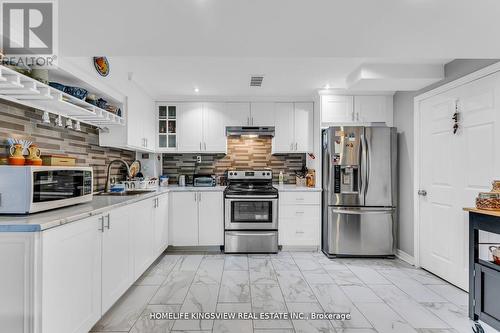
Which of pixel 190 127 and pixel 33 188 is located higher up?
pixel 190 127

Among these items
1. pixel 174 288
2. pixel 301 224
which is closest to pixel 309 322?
pixel 174 288

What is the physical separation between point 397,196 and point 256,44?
9.61 ft

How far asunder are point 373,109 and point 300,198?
1.62 meters

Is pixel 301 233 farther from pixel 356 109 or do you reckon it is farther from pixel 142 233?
pixel 142 233

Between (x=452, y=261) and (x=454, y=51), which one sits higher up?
(x=454, y=51)

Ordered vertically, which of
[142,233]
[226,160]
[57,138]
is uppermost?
[57,138]

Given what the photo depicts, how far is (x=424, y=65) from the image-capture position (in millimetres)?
2977

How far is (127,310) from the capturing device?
2322 millimetres

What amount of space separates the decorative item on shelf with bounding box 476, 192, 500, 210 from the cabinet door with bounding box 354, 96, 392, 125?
2.02m

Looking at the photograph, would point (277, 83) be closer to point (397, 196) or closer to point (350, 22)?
point (350, 22)

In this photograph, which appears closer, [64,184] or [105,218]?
[64,184]

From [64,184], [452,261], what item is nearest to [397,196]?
[452,261]

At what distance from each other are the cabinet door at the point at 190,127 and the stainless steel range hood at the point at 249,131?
477 millimetres
